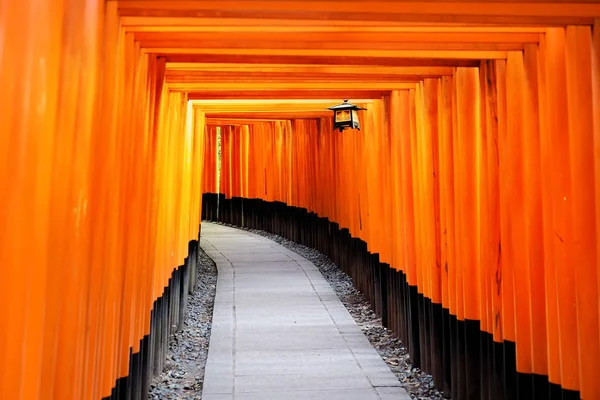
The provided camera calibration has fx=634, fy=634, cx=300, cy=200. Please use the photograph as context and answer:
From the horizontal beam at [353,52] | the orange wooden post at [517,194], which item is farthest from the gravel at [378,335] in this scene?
the horizontal beam at [353,52]

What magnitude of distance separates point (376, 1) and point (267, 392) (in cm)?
401

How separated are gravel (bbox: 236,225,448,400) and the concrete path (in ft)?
0.58

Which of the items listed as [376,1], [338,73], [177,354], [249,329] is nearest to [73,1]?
[376,1]

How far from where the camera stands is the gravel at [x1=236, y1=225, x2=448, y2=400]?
21.3ft

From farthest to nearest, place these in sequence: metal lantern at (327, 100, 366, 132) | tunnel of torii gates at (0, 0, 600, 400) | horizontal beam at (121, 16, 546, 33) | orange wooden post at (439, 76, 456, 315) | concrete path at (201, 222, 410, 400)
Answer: metal lantern at (327, 100, 366, 132), concrete path at (201, 222, 410, 400), orange wooden post at (439, 76, 456, 315), horizontal beam at (121, 16, 546, 33), tunnel of torii gates at (0, 0, 600, 400)

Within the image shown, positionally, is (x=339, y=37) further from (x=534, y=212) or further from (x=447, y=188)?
(x=447, y=188)

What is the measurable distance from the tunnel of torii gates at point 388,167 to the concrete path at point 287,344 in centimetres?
69

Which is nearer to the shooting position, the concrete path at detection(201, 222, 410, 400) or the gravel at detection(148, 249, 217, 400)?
the concrete path at detection(201, 222, 410, 400)

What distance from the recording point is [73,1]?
2.54m

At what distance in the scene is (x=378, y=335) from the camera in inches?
334

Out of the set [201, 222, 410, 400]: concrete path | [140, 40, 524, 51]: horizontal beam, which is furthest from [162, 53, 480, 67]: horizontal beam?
[201, 222, 410, 400]: concrete path

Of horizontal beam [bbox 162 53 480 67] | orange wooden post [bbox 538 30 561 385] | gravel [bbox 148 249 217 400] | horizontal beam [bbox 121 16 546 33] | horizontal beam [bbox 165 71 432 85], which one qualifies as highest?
horizontal beam [bbox 165 71 432 85]

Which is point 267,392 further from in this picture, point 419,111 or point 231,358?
point 419,111

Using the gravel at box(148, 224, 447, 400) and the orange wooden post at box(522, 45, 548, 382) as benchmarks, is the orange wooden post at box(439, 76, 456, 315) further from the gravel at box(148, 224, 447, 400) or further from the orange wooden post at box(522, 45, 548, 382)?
the orange wooden post at box(522, 45, 548, 382)
